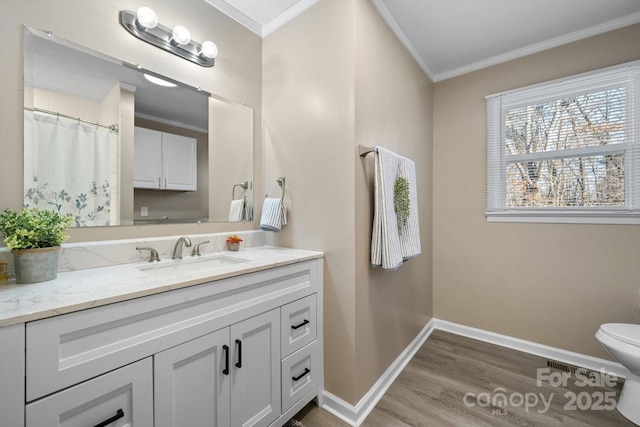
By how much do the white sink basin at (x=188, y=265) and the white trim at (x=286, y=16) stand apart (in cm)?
163

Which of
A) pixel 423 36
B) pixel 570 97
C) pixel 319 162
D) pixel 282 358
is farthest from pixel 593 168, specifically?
pixel 282 358

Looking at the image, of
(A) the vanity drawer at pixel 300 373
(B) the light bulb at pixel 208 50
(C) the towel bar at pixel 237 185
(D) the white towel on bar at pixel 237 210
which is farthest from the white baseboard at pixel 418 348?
(B) the light bulb at pixel 208 50

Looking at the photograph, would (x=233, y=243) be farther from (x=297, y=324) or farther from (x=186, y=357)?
(x=186, y=357)

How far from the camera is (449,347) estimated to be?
7.52 ft

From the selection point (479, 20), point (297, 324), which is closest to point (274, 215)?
point (297, 324)

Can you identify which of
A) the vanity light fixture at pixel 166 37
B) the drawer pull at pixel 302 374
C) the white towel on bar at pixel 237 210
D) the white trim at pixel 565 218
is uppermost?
the vanity light fixture at pixel 166 37

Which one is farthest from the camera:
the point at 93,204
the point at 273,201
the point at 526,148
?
the point at 526,148

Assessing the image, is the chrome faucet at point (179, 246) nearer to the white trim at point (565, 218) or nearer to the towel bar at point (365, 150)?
the towel bar at point (365, 150)

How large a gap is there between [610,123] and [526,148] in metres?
0.49

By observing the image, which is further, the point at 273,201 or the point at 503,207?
the point at 503,207

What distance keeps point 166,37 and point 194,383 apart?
175cm

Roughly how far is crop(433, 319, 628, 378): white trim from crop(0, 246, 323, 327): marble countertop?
2142mm

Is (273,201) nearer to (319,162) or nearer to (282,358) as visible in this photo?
(319,162)

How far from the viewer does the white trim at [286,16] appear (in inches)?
67.4
